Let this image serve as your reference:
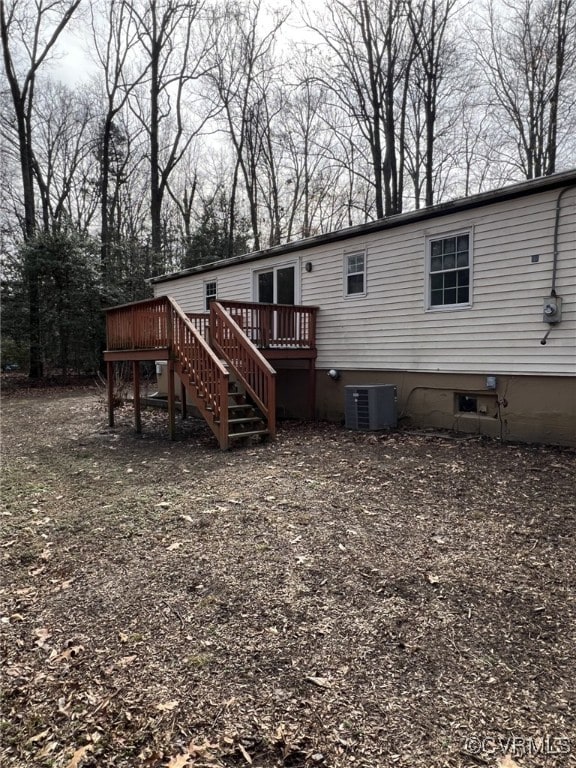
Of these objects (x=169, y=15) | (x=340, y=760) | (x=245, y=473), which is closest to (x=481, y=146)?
(x=169, y=15)

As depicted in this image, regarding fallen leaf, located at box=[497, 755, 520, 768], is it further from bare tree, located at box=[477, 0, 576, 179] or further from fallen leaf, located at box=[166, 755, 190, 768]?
bare tree, located at box=[477, 0, 576, 179]

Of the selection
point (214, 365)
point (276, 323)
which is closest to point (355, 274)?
point (276, 323)

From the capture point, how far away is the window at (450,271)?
783 cm

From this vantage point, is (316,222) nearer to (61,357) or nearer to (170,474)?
(61,357)

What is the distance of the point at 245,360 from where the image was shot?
8.07 m

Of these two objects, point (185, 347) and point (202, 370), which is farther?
point (185, 347)

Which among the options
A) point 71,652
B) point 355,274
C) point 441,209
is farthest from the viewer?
point 355,274

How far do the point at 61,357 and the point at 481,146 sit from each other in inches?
713

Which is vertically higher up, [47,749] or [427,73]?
[427,73]

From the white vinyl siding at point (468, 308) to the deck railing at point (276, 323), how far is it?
0.29 m

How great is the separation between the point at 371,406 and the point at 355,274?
108 inches

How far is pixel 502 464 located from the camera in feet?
19.5

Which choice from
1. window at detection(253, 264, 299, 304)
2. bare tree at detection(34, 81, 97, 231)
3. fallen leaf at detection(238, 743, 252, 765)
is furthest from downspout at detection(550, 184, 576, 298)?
bare tree at detection(34, 81, 97, 231)

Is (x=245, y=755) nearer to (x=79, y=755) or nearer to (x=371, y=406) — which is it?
(x=79, y=755)
